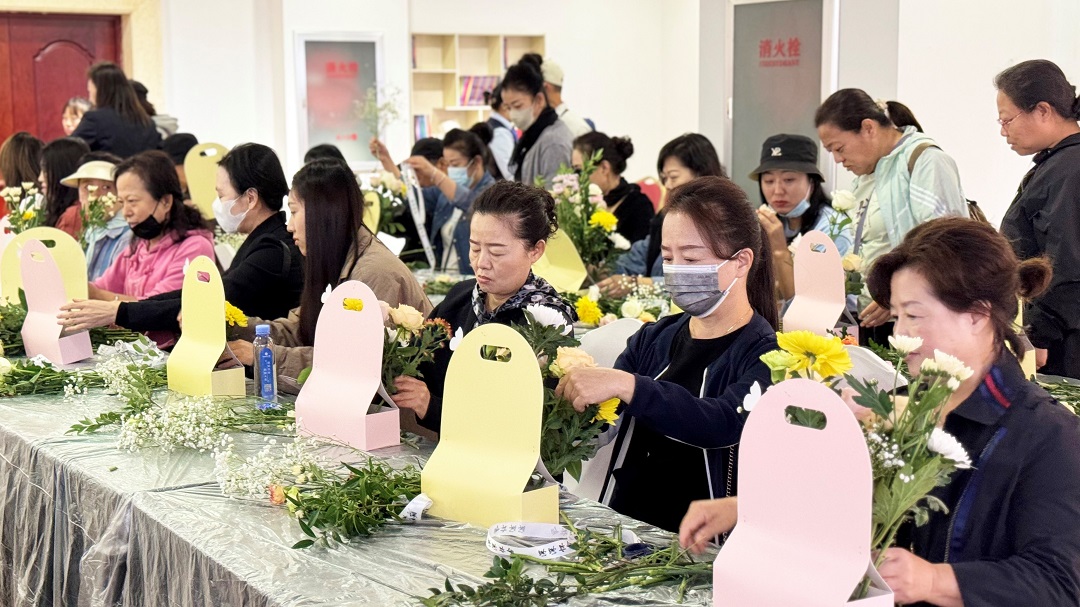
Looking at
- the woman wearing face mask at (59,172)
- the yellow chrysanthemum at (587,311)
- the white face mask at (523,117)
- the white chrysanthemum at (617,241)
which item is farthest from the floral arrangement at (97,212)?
the white face mask at (523,117)

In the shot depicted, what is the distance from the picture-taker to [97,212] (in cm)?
475

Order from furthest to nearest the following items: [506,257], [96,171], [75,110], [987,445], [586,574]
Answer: [75,110], [96,171], [506,257], [586,574], [987,445]

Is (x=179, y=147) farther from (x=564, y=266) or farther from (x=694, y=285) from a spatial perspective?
(x=694, y=285)

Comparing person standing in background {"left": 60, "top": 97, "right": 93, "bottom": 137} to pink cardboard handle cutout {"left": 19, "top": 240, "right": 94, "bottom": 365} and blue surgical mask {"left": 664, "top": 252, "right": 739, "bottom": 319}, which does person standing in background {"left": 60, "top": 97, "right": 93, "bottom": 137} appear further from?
blue surgical mask {"left": 664, "top": 252, "right": 739, "bottom": 319}

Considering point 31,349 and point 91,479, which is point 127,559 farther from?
point 31,349

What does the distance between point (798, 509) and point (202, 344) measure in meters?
2.05

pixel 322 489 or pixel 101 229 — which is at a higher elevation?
pixel 101 229

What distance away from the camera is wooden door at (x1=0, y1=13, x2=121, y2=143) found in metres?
9.53

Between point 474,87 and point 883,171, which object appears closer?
point 883,171

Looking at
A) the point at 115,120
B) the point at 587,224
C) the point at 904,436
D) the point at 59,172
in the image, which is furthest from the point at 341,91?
the point at 904,436

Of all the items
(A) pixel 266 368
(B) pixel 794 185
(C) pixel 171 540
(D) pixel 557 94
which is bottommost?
(C) pixel 171 540

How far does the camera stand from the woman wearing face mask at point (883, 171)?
4109 mm

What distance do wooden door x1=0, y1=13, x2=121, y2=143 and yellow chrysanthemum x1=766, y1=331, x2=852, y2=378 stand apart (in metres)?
9.33

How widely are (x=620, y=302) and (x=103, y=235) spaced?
7.36ft
